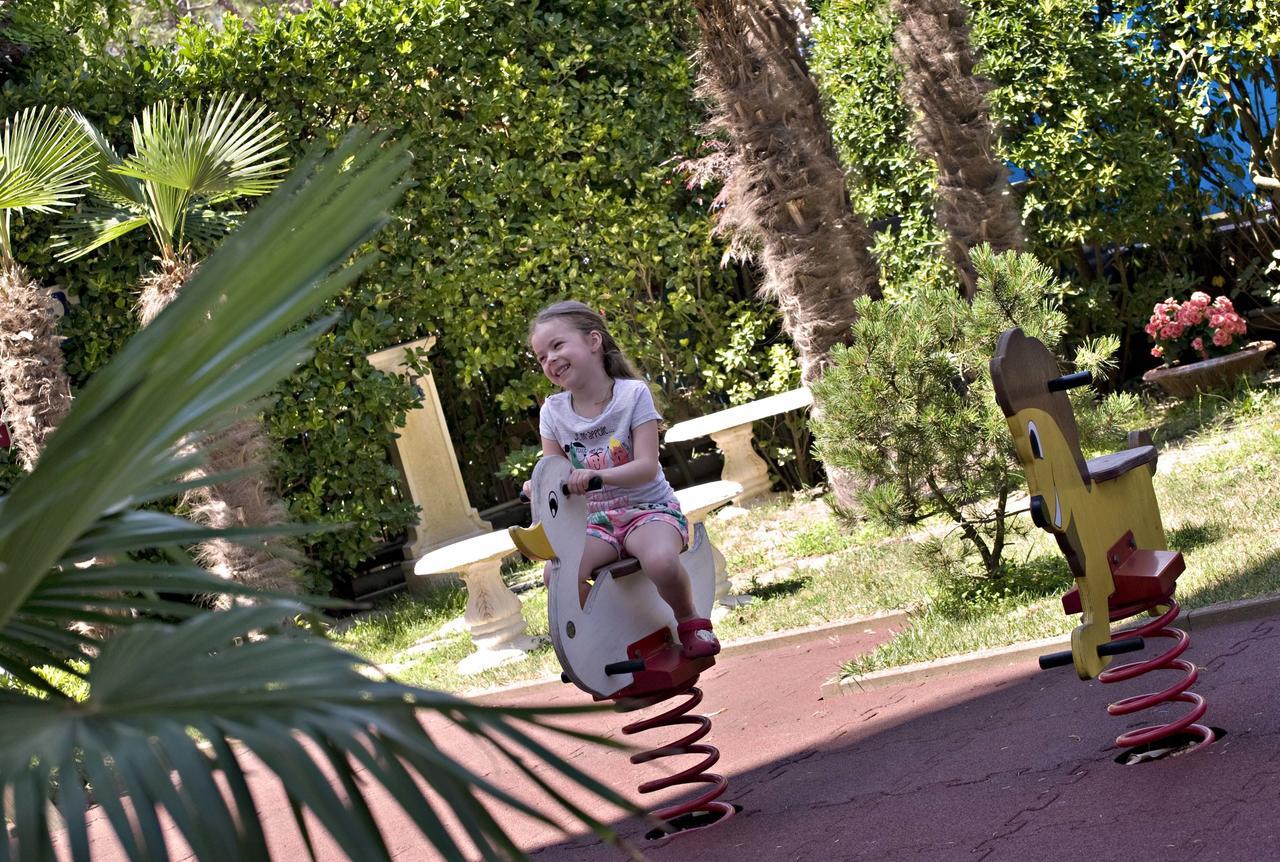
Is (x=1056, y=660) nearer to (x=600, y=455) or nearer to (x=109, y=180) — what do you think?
(x=600, y=455)

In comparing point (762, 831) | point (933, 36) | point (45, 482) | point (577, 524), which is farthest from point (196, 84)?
point (45, 482)

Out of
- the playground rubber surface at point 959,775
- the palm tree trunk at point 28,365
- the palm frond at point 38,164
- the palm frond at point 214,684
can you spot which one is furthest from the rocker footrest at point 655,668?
the palm frond at point 38,164

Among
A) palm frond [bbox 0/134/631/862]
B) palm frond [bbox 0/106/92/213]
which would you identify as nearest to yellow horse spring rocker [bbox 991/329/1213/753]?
palm frond [bbox 0/134/631/862]

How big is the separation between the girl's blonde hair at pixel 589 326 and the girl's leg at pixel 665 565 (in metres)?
0.74

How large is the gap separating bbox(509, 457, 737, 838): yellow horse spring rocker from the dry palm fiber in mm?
5313

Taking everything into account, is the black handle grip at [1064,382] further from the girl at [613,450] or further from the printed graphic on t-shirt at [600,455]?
the printed graphic on t-shirt at [600,455]

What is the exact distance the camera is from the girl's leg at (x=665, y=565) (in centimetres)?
454

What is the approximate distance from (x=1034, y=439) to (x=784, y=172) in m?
6.08

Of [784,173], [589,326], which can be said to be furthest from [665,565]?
[784,173]

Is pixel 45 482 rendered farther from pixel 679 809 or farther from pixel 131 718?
pixel 679 809

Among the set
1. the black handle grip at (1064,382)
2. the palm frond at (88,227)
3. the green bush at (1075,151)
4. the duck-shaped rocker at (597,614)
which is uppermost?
the palm frond at (88,227)

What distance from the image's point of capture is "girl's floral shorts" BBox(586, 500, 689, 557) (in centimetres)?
479

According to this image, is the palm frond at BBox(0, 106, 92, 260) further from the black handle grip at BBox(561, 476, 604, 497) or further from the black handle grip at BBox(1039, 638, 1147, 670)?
the black handle grip at BBox(1039, 638, 1147, 670)

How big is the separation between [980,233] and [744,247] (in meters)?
1.89
